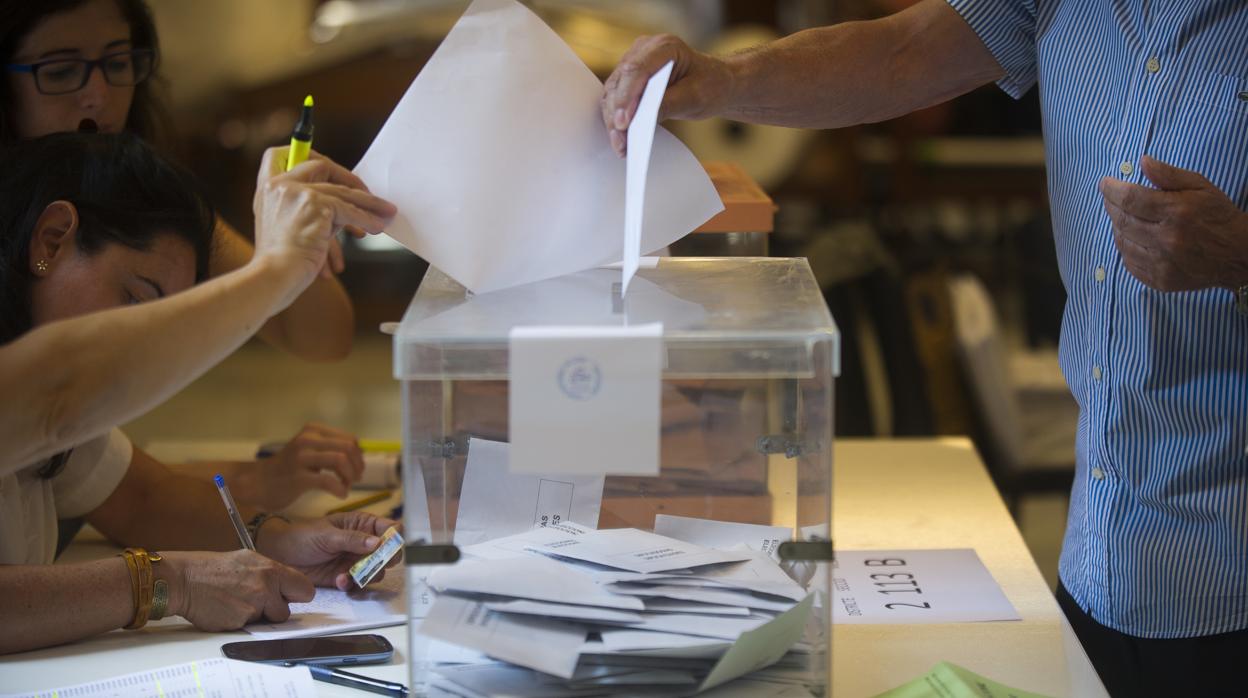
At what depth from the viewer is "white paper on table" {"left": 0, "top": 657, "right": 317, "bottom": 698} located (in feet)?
3.74

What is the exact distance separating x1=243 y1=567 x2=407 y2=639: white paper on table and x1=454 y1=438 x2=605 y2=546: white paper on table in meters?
0.17

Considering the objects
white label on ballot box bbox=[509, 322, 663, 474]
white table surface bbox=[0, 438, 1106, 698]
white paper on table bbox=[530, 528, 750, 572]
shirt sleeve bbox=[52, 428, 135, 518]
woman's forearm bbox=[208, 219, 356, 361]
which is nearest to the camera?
white label on ballot box bbox=[509, 322, 663, 474]

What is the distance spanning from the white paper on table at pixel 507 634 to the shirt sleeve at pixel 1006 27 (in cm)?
91

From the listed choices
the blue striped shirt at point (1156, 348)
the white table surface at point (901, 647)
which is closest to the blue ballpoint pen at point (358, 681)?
the white table surface at point (901, 647)

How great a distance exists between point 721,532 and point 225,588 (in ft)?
1.68

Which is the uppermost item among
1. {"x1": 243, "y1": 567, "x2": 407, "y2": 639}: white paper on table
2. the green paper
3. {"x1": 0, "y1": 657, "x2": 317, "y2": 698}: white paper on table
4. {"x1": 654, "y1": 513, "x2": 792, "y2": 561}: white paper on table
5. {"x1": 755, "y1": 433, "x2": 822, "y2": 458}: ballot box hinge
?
{"x1": 755, "y1": 433, "x2": 822, "y2": 458}: ballot box hinge

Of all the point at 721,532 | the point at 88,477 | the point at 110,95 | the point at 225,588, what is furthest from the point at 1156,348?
the point at 110,95

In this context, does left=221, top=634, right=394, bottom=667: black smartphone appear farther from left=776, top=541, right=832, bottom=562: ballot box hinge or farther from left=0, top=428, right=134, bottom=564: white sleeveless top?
left=776, top=541, right=832, bottom=562: ballot box hinge

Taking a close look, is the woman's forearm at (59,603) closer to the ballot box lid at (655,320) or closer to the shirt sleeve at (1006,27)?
the ballot box lid at (655,320)

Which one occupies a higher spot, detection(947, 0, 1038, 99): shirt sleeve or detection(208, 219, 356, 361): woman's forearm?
detection(947, 0, 1038, 99): shirt sleeve

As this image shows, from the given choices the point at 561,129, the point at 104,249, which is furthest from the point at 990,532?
the point at 104,249

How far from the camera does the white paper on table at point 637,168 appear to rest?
42.9 inches

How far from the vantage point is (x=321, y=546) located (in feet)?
4.65

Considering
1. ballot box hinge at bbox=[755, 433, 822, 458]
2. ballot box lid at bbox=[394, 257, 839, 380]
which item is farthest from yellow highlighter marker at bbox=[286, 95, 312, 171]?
ballot box hinge at bbox=[755, 433, 822, 458]
